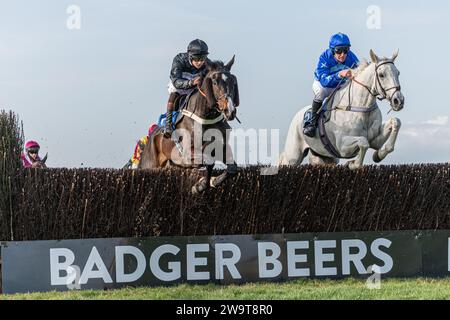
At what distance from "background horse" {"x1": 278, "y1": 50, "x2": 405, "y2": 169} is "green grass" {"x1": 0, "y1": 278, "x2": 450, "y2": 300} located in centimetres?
286

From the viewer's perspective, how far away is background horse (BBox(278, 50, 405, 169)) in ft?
41.3

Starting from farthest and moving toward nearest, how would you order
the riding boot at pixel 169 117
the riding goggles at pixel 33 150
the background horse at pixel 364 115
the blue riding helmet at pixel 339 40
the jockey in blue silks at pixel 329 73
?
the riding goggles at pixel 33 150 < the jockey in blue silks at pixel 329 73 < the blue riding helmet at pixel 339 40 < the background horse at pixel 364 115 < the riding boot at pixel 169 117

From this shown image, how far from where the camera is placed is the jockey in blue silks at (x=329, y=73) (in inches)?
523

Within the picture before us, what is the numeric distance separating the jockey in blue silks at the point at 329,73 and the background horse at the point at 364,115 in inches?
5.1

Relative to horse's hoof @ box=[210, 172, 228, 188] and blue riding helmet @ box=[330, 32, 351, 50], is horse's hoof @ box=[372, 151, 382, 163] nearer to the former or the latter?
blue riding helmet @ box=[330, 32, 351, 50]

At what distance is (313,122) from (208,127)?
3.09 metres

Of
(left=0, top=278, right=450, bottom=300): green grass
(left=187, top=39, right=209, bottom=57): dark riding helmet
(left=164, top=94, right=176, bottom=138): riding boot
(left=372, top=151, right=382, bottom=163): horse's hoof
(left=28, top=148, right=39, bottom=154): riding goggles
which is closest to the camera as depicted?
(left=0, top=278, right=450, bottom=300): green grass

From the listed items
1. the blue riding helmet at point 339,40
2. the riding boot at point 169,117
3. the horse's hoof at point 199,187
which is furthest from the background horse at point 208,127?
the blue riding helmet at point 339,40

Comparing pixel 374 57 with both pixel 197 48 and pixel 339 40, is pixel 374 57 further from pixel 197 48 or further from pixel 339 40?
pixel 197 48

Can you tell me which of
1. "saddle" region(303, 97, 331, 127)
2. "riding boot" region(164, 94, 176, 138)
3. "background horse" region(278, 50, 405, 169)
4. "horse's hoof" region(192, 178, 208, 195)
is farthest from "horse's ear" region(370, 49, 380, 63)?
"horse's hoof" region(192, 178, 208, 195)

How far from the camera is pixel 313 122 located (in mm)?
13477

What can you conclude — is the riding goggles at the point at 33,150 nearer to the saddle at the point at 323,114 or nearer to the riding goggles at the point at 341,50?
the saddle at the point at 323,114
